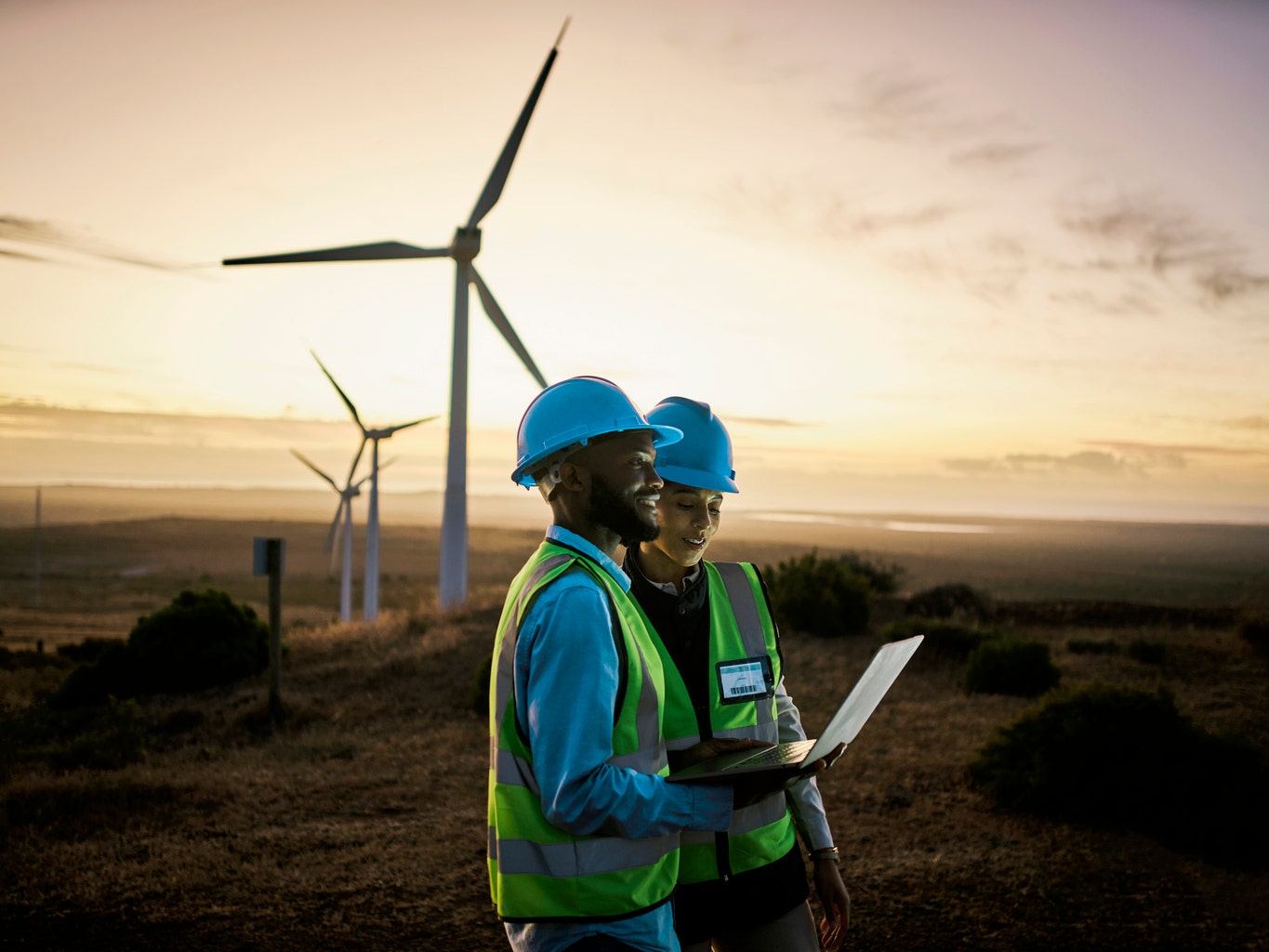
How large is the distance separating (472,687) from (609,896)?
10.9 metres

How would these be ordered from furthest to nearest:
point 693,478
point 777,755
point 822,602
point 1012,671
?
point 822,602 < point 1012,671 < point 693,478 < point 777,755

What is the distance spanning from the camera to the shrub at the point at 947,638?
15.9 meters

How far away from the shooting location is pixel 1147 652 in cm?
1530

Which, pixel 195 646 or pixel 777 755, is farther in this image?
pixel 195 646

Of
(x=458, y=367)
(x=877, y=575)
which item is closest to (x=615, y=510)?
(x=458, y=367)

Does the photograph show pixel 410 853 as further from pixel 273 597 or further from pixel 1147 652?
pixel 1147 652

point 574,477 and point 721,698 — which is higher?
point 574,477

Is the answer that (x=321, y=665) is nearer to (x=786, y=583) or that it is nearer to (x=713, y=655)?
(x=786, y=583)

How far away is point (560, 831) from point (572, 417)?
1013mm

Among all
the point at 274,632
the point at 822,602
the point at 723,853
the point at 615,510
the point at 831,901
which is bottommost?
the point at 274,632

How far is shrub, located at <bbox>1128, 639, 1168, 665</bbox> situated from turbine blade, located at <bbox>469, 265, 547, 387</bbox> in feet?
40.8

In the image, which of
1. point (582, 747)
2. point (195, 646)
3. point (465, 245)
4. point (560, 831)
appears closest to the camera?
point (582, 747)

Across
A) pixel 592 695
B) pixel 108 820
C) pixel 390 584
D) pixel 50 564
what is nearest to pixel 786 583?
pixel 108 820

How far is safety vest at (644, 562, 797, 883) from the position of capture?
2.92m
